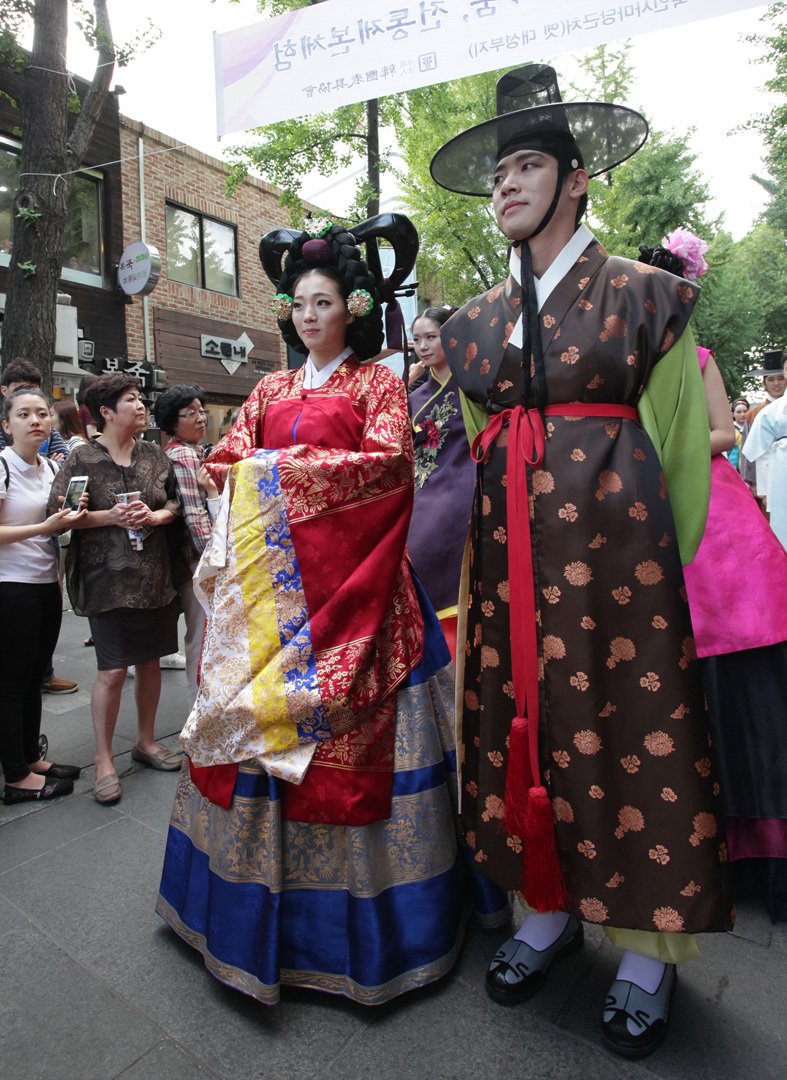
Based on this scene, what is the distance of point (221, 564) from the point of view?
68.3 inches

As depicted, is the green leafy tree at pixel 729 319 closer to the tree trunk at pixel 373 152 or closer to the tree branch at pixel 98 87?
the tree trunk at pixel 373 152

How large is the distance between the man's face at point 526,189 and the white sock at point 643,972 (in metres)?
1.69

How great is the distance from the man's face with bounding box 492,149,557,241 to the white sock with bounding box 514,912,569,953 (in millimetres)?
1673

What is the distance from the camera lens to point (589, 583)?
1.48 m

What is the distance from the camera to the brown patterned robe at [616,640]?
4.63 feet

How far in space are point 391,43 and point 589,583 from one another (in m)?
2.44

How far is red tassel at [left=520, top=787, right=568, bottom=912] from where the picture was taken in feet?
4.84

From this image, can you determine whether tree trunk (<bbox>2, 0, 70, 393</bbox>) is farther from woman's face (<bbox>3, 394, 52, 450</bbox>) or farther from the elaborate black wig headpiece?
the elaborate black wig headpiece

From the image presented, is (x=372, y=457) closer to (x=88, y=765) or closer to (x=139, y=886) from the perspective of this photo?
(x=139, y=886)

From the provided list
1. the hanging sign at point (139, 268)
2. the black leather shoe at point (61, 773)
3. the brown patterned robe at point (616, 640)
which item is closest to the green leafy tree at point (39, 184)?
the hanging sign at point (139, 268)

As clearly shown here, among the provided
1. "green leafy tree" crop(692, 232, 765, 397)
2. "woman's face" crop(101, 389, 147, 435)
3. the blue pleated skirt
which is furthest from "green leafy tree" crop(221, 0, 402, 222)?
"green leafy tree" crop(692, 232, 765, 397)

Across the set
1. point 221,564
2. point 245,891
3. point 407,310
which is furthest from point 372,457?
point 407,310

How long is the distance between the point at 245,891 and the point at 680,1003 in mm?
1083

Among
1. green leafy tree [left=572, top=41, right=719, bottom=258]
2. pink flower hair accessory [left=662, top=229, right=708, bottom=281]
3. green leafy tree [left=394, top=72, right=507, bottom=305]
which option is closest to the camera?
pink flower hair accessory [left=662, top=229, right=708, bottom=281]
